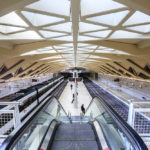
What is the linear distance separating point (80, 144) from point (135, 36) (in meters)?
4.11

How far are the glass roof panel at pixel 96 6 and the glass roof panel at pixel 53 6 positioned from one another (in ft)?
1.26

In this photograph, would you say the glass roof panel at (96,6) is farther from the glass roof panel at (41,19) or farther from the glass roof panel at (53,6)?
the glass roof panel at (41,19)

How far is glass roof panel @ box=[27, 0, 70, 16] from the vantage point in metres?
2.22

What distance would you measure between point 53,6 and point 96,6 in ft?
3.22

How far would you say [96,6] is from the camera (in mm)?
2352

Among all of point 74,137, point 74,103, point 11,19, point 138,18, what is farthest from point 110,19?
point 74,103

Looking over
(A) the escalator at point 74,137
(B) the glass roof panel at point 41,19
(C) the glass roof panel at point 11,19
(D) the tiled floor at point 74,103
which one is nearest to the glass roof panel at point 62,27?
(B) the glass roof panel at point 41,19

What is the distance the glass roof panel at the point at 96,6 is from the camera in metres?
2.23

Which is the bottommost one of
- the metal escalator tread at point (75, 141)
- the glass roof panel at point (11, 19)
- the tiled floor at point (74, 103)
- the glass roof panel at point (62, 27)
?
the tiled floor at point (74, 103)

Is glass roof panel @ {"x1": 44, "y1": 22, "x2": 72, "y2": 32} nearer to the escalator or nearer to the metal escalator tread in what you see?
the escalator

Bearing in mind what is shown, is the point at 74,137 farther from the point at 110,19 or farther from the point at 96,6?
the point at 110,19

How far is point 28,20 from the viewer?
274cm

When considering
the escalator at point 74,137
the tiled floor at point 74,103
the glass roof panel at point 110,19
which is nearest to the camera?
the escalator at point 74,137

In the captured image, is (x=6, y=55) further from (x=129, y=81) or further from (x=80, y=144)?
(x=129, y=81)
